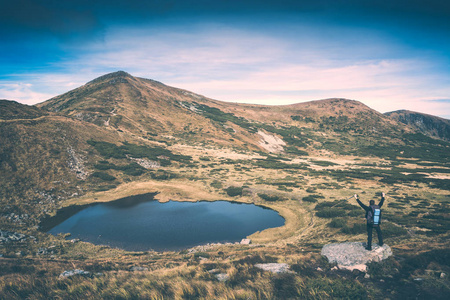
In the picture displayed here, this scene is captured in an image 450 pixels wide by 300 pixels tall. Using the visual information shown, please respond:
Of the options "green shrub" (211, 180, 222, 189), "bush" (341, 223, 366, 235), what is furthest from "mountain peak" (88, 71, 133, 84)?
"bush" (341, 223, 366, 235)

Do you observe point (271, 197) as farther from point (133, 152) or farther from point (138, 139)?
point (138, 139)

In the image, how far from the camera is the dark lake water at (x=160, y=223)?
94.1ft

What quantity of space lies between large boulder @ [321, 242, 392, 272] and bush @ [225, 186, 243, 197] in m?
31.2

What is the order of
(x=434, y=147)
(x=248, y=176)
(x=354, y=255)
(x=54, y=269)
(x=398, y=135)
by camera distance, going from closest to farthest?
1. (x=354, y=255)
2. (x=54, y=269)
3. (x=248, y=176)
4. (x=434, y=147)
5. (x=398, y=135)

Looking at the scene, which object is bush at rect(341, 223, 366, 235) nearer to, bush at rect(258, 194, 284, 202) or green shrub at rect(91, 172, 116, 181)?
bush at rect(258, 194, 284, 202)

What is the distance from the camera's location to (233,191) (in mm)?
47438

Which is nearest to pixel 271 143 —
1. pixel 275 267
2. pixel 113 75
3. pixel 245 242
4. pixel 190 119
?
pixel 190 119

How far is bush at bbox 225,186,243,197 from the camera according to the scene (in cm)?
4663

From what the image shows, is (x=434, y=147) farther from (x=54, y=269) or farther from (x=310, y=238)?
(x=54, y=269)

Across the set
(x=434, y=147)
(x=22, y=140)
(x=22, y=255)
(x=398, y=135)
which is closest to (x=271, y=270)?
(x=22, y=255)

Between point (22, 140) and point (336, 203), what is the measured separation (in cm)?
7109

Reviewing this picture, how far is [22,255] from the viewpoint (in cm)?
2327

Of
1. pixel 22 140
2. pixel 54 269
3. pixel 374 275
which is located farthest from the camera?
pixel 22 140

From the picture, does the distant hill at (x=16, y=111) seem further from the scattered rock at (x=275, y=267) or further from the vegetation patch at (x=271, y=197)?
the scattered rock at (x=275, y=267)
